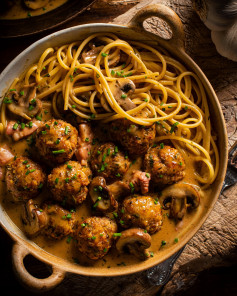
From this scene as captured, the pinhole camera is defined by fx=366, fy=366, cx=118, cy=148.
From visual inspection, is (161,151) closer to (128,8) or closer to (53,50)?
(53,50)

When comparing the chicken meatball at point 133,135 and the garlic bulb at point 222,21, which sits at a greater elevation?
the garlic bulb at point 222,21

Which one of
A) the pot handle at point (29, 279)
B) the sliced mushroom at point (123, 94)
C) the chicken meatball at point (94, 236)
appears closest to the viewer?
the pot handle at point (29, 279)

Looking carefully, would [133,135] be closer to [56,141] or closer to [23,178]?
[56,141]

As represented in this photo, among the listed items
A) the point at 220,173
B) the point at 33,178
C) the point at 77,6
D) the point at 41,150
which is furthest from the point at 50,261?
the point at 77,6

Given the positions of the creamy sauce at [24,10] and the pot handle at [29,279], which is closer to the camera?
the pot handle at [29,279]

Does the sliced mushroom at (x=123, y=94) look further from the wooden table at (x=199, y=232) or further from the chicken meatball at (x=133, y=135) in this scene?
the wooden table at (x=199, y=232)

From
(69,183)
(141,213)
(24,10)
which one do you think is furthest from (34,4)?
(141,213)

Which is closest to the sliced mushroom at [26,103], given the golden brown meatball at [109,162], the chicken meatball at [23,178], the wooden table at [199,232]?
the chicken meatball at [23,178]
